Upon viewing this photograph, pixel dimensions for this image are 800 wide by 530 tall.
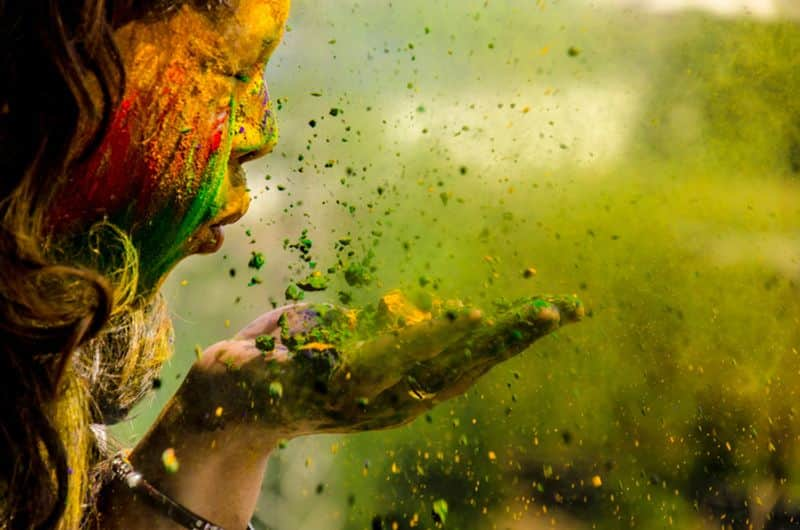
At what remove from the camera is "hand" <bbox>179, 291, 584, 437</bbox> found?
3.12 feet

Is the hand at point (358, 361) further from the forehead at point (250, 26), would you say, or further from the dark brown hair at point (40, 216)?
the forehead at point (250, 26)

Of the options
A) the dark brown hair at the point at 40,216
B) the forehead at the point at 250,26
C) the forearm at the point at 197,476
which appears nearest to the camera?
the dark brown hair at the point at 40,216

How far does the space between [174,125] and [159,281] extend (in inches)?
9.1

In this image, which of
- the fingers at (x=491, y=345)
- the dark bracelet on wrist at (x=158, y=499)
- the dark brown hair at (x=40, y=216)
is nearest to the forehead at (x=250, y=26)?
the dark brown hair at (x=40, y=216)

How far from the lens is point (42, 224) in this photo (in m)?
0.98

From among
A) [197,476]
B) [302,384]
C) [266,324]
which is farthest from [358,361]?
[197,476]

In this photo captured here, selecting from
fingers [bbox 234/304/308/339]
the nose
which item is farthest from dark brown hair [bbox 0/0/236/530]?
fingers [bbox 234/304/308/339]

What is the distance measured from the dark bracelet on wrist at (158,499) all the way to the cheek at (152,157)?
1.19 feet

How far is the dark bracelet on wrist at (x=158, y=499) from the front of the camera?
1142mm

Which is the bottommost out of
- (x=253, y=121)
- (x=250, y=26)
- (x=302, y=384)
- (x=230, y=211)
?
(x=302, y=384)

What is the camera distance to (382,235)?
45.1 inches

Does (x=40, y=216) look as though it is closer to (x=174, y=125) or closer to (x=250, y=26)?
(x=174, y=125)

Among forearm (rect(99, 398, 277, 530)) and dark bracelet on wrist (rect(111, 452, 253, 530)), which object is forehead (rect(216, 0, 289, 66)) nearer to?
forearm (rect(99, 398, 277, 530))

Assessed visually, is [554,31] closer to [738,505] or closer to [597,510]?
[597,510]
